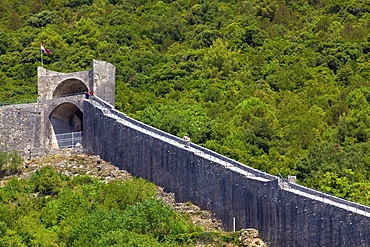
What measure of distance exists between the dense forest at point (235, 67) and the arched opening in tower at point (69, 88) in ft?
16.6

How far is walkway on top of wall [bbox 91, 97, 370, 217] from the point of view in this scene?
42844 millimetres

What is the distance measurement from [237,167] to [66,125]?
58.9 feet

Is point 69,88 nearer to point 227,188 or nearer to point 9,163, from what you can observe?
point 9,163

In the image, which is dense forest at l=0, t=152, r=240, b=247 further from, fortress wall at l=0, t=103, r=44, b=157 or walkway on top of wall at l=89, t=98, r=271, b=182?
fortress wall at l=0, t=103, r=44, b=157

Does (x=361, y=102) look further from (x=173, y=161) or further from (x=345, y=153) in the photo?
(x=173, y=161)

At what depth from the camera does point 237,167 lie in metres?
49.3

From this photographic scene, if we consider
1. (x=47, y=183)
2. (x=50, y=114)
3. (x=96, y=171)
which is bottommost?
(x=47, y=183)

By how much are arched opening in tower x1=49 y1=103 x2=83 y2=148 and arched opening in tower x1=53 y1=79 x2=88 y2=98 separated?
61.7 inches

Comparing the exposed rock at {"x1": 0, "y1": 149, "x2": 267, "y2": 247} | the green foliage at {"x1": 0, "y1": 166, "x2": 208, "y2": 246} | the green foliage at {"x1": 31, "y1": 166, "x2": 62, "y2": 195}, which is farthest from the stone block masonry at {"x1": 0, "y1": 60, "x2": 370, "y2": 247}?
the green foliage at {"x1": 31, "y1": 166, "x2": 62, "y2": 195}

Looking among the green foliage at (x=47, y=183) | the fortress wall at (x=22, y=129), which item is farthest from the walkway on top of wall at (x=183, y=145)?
the green foliage at (x=47, y=183)

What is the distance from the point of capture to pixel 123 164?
2237 inches

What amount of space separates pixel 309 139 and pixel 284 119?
6377 mm

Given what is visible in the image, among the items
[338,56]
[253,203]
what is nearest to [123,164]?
[253,203]

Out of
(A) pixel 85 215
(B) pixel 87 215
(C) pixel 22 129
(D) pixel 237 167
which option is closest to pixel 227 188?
(D) pixel 237 167
